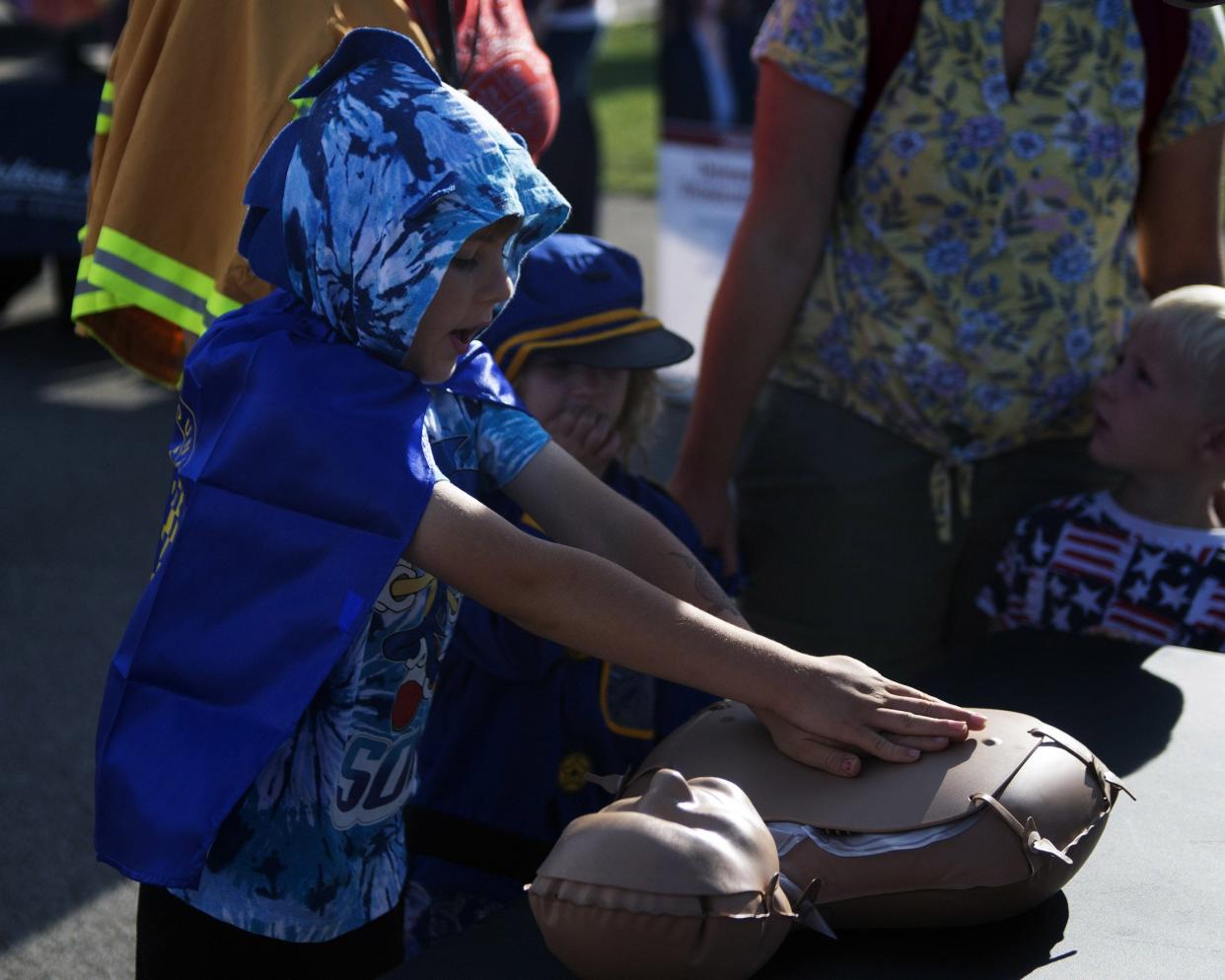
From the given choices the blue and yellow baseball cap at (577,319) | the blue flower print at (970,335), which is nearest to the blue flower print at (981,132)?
the blue flower print at (970,335)

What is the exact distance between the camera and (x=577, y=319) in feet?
6.88

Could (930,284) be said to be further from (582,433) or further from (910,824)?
(910,824)

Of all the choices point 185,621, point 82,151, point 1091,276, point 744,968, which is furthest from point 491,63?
point 82,151

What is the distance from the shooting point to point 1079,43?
212cm

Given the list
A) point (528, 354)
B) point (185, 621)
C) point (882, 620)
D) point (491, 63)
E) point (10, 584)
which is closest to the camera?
point (185, 621)

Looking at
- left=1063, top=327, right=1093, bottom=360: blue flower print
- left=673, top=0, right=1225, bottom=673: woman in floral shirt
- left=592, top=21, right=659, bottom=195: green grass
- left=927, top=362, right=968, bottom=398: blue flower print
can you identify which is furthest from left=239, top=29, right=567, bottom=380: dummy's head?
left=592, top=21, right=659, bottom=195: green grass

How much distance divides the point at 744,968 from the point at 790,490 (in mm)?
1225

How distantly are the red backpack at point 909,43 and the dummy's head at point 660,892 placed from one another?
48.3 inches

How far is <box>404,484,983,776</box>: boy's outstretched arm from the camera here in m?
1.36

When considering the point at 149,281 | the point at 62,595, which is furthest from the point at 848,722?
the point at 62,595

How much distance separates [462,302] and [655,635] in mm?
359

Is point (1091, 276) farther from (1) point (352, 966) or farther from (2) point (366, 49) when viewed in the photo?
(1) point (352, 966)

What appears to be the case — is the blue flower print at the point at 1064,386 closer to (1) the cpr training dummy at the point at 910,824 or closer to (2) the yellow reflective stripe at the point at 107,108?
(1) the cpr training dummy at the point at 910,824

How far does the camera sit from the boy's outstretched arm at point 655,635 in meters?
1.36
